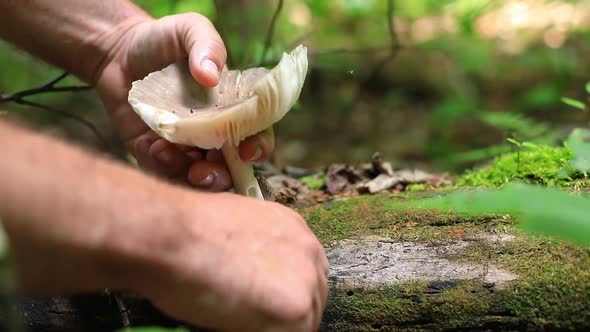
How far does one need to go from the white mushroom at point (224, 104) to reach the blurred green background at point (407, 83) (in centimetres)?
381

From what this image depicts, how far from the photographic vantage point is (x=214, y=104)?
2.46 metres

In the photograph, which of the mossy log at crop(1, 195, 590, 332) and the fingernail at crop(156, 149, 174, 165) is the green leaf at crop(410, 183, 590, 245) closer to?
the mossy log at crop(1, 195, 590, 332)

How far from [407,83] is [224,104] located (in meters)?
5.30

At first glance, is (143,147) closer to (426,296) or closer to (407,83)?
(426,296)

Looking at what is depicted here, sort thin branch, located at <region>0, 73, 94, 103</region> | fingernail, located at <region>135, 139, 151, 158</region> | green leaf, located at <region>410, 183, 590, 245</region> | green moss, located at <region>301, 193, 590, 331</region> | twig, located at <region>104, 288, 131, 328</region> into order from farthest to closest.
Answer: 1. thin branch, located at <region>0, 73, 94, 103</region>
2. fingernail, located at <region>135, 139, 151, 158</region>
3. twig, located at <region>104, 288, 131, 328</region>
4. green moss, located at <region>301, 193, 590, 331</region>
5. green leaf, located at <region>410, 183, 590, 245</region>

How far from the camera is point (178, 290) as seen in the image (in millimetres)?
1438

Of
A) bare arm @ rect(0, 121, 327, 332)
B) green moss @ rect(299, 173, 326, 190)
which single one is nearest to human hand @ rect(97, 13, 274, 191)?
bare arm @ rect(0, 121, 327, 332)

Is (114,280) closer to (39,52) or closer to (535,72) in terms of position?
(39,52)

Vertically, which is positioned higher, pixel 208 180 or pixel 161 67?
pixel 161 67

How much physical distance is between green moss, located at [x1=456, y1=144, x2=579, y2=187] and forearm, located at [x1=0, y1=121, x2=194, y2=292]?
199cm

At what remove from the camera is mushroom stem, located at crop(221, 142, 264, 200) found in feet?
7.52

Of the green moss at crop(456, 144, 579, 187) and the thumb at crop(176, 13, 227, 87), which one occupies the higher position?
the thumb at crop(176, 13, 227, 87)

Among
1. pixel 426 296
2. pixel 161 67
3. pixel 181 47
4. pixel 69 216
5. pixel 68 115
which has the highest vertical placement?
pixel 181 47

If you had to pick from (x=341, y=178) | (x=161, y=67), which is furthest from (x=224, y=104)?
(x=341, y=178)
